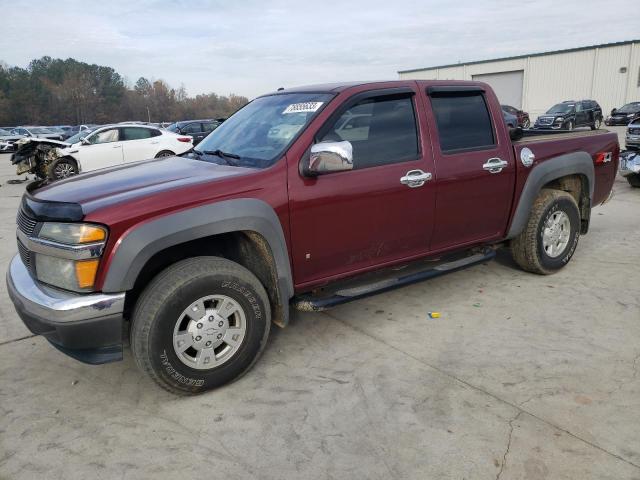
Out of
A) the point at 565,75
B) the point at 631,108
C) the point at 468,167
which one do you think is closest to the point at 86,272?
the point at 468,167

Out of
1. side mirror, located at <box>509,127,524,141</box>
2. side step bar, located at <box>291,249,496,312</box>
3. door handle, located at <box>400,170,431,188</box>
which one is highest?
side mirror, located at <box>509,127,524,141</box>

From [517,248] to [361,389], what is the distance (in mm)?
2492

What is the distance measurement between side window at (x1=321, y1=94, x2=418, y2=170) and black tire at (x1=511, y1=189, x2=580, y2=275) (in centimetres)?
162

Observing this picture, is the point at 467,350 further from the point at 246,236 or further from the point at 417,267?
the point at 246,236

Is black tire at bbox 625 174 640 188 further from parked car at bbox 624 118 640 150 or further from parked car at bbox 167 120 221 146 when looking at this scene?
parked car at bbox 167 120 221 146

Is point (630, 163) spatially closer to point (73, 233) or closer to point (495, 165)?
point (495, 165)

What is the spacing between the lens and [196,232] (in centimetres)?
284

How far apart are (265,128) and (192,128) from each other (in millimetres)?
17080

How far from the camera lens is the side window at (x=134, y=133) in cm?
1351

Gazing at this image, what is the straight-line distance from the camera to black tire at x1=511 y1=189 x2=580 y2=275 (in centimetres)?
459

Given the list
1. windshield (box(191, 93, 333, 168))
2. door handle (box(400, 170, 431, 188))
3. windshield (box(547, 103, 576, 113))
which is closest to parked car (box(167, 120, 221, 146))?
windshield (box(191, 93, 333, 168))

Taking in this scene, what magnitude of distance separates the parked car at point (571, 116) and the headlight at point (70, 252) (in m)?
26.1

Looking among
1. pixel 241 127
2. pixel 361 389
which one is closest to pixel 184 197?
pixel 241 127

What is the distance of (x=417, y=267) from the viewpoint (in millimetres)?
4328
